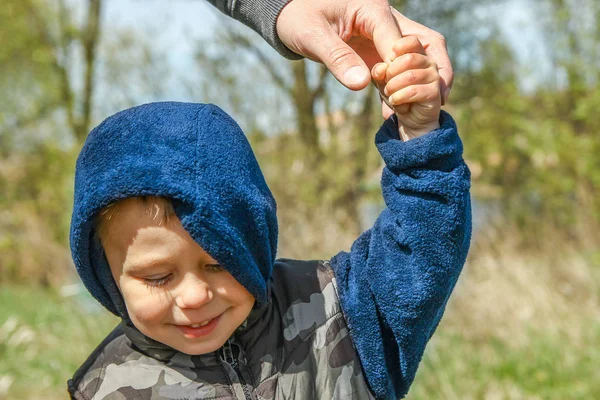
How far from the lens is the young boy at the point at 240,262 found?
4.29 feet

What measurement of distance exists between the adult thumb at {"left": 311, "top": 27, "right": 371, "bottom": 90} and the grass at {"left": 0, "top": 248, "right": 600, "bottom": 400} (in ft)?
8.65

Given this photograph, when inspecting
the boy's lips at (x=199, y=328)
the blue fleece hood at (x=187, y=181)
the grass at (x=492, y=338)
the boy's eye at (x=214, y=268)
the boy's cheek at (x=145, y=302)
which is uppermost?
the blue fleece hood at (x=187, y=181)

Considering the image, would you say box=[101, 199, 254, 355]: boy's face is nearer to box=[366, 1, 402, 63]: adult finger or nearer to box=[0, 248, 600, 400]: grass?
box=[366, 1, 402, 63]: adult finger

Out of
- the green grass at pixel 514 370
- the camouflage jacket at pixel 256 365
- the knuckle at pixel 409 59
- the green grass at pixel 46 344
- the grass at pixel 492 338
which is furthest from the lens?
the green grass at pixel 46 344

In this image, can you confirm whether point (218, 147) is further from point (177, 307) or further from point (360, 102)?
point (360, 102)

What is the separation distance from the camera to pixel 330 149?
7.46m

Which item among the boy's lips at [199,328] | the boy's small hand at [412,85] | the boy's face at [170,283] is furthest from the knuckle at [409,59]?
the boy's lips at [199,328]

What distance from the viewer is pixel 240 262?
136cm

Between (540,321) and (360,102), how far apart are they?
3245mm

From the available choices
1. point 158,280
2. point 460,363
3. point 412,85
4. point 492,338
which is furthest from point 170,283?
point 492,338

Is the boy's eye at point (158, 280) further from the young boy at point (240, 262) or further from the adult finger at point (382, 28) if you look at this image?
the adult finger at point (382, 28)

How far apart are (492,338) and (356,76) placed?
3.63 meters

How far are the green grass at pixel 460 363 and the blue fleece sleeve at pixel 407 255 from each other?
7.44ft

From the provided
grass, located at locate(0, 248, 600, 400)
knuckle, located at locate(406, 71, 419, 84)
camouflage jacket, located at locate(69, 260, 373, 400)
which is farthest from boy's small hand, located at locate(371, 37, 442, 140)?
grass, located at locate(0, 248, 600, 400)
